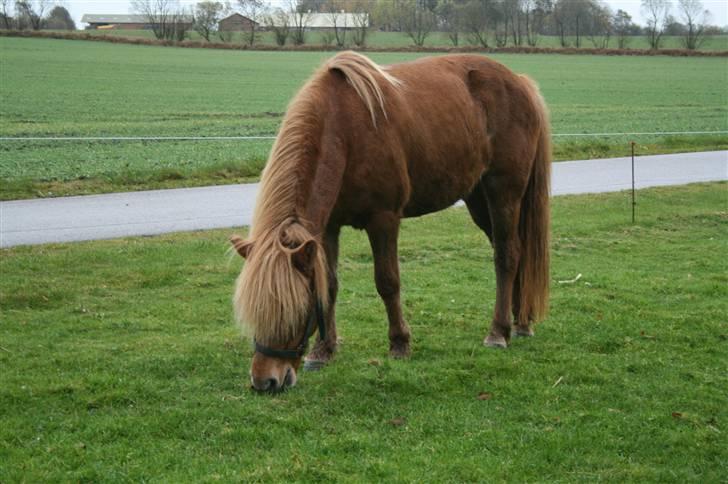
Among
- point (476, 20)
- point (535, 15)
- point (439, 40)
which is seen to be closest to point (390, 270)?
point (439, 40)

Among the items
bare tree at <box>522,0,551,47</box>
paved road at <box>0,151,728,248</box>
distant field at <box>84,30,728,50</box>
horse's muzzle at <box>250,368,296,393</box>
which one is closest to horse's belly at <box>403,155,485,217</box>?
horse's muzzle at <box>250,368,296,393</box>

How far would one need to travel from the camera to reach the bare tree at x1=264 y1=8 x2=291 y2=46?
77312 millimetres

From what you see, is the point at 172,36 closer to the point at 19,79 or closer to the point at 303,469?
the point at 19,79

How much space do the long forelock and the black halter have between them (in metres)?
0.07

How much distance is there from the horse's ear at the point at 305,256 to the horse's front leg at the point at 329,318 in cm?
102

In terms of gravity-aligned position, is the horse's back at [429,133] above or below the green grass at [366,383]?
above

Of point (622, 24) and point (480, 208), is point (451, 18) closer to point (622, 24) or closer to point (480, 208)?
point (622, 24)

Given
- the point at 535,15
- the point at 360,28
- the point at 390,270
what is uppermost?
the point at 535,15

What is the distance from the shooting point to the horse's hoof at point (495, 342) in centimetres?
748

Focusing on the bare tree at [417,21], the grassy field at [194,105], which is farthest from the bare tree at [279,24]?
the bare tree at [417,21]

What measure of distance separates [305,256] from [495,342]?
105 inches

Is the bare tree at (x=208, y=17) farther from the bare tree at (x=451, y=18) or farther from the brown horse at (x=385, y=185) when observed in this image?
the brown horse at (x=385, y=185)

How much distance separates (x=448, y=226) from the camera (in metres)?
13.3

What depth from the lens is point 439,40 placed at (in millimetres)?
84875
